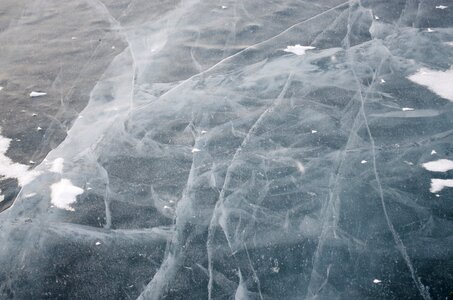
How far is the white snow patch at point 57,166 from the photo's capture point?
3.27 m

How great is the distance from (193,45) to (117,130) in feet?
5.57

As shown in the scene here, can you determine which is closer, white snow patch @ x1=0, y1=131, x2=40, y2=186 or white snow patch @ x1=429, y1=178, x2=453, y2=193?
white snow patch @ x1=429, y1=178, x2=453, y2=193

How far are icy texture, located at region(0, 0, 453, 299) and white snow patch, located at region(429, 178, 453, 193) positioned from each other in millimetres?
21

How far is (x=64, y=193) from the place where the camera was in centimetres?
308

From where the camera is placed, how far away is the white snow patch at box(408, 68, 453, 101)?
377 cm

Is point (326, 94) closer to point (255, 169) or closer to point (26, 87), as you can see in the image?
point (255, 169)

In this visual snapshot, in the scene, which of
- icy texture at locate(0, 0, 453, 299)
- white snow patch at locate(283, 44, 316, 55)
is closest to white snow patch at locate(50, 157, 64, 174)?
icy texture at locate(0, 0, 453, 299)

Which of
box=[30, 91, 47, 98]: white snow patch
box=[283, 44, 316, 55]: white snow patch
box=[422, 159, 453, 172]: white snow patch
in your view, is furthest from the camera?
box=[283, 44, 316, 55]: white snow patch

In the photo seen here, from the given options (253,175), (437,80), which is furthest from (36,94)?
(437,80)

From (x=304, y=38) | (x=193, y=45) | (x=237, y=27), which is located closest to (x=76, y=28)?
(x=193, y=45)

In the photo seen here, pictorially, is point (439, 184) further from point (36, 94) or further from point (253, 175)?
point (36, 94)

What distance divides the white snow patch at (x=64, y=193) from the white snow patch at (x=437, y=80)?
11.3ft

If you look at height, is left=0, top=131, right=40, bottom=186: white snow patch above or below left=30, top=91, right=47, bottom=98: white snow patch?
below

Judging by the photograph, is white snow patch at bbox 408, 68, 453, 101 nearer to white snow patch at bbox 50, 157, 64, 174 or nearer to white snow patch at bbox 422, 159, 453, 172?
white snow patch at bbox 422, 159, 453, 172
